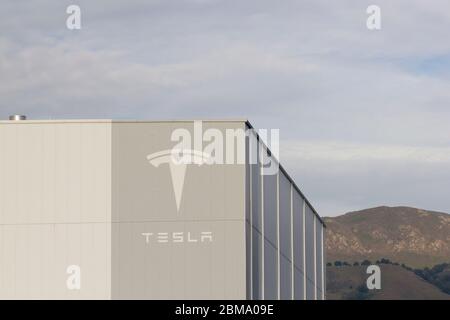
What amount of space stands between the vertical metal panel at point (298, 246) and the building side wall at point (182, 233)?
533 inches

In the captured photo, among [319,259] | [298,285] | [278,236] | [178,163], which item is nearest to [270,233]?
[278,236]

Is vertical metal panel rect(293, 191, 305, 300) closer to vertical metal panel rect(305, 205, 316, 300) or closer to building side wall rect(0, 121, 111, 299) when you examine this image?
vertical metal panel rect(305, 205, 316, 300)

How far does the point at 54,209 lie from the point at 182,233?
4.50m

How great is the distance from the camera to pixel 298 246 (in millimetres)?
49500

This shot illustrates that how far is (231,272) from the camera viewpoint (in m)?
34.7

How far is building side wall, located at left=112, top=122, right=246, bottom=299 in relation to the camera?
3466 cm

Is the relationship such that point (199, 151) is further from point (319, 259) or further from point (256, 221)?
point (319, 259)

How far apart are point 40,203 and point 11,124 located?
2.80 meters

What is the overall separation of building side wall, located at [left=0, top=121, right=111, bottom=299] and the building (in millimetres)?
33

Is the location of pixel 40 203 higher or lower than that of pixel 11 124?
lower

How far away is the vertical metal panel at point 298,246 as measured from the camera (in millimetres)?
48438

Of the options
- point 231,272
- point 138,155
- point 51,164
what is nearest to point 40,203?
point 51,164
